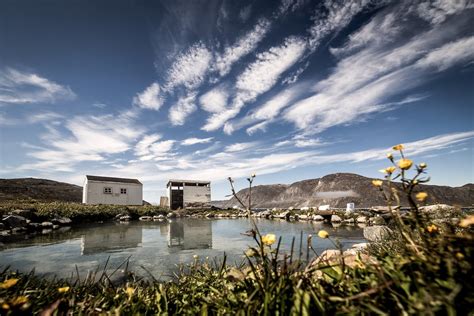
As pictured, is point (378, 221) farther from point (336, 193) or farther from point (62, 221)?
point (336, 193)

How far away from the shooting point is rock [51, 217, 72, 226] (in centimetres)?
1509

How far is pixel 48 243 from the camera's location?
9.22 meters

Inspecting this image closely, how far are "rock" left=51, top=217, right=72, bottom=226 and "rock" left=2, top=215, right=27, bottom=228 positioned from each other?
6.62 ft

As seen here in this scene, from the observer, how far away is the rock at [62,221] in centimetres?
1509

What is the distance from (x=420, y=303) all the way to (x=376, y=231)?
8.74 metres

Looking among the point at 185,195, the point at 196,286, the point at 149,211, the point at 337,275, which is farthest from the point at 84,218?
the point at 337,275

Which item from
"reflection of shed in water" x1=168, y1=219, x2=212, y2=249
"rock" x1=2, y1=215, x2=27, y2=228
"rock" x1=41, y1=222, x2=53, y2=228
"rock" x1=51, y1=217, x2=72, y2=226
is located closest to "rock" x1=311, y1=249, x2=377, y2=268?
"reflection of shed in water" x1=168, y1=219, x2=212, y2=249

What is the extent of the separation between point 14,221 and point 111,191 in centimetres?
1909

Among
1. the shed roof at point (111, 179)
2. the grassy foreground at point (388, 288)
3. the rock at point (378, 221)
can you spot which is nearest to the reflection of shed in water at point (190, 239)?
the grassy foreground at point (388, 288)

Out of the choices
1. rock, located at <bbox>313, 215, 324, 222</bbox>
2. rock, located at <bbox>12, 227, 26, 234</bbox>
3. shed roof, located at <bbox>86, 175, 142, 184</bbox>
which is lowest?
rock, located at <bbox>313, 215, 324, 222</bbox>

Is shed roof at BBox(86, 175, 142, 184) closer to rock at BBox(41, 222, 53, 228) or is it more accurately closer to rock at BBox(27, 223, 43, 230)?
rock at BBox(41, 222, 53, 228)

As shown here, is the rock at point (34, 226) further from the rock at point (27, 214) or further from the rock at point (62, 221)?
the rock at point (27, 214)

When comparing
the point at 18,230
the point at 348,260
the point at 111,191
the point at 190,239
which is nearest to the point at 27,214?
the point at 18,230

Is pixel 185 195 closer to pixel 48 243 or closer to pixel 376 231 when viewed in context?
pixel 48 243
